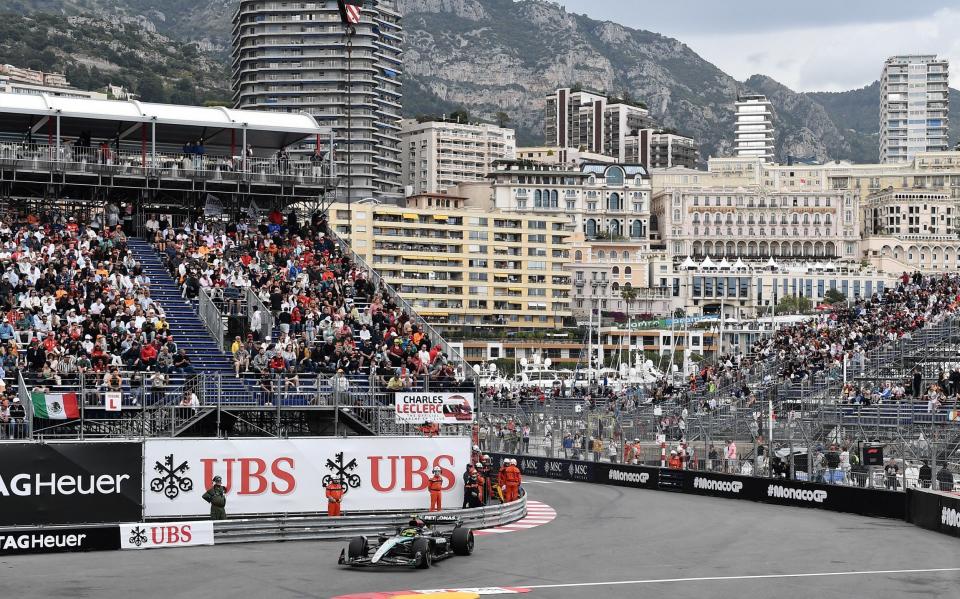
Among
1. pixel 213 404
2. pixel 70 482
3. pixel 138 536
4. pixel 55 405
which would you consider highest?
pixel 55 405

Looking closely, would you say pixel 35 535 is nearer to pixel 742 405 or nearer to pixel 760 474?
→ pixel 760 474

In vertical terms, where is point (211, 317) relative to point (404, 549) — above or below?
above

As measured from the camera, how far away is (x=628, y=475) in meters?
48.5

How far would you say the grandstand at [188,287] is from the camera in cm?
3528

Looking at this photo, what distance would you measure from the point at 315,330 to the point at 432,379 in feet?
14.7

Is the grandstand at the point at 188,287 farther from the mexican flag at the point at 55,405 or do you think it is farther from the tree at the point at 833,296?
the tree at the point at 833,296

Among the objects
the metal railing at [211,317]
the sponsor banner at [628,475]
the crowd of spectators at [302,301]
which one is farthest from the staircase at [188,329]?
the sponsor banner at [628,475]

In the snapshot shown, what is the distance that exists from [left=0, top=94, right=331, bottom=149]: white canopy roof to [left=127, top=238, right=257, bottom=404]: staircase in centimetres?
538

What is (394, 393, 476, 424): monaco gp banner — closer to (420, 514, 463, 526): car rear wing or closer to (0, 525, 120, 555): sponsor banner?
(420, 514, 463, 526): car rear wing

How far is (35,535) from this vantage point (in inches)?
1114

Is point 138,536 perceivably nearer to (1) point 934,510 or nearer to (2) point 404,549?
(2) point 404,549

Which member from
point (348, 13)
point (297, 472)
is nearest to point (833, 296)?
point (348, 13)

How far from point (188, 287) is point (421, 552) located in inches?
777

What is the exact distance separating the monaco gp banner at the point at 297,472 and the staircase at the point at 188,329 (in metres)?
3.23
